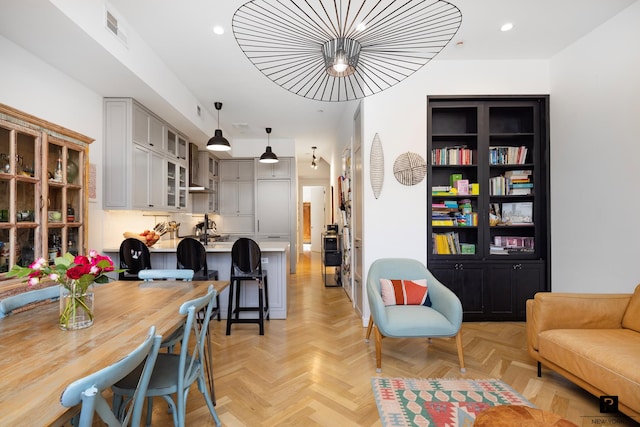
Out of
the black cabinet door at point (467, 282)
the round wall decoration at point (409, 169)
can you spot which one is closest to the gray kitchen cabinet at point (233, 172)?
the round wall decoration at point (409, 169)

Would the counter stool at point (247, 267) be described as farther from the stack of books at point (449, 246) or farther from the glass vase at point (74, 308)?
the stack of books at point (449, 246)

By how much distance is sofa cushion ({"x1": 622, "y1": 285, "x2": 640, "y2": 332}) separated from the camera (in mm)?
2207

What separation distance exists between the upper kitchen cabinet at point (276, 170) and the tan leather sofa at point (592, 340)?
518cm

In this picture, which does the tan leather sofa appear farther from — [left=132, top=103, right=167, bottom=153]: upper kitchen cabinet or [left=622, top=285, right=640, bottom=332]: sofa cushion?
[left=132, top=103, right=167, bottom=153]: upper kitchen cabinet

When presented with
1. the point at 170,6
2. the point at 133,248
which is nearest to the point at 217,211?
the point at 133,248

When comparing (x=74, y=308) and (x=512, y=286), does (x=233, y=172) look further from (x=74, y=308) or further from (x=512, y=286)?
(x=74, y=308)

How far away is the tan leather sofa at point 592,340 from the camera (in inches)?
67.2

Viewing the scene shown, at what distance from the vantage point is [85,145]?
2.88 meters

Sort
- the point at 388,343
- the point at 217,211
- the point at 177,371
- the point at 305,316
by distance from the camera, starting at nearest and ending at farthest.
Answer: the point at 177,371 → the point at 388,343 → the point at 305,316 → the point at 217,211

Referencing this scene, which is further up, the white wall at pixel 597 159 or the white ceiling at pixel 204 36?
the white ceiling at pixel 204 36

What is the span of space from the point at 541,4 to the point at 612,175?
1.59m

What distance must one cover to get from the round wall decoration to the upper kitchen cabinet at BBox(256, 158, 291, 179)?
11.9 feet

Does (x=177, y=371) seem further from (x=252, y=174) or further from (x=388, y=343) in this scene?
(x=252, y=174)

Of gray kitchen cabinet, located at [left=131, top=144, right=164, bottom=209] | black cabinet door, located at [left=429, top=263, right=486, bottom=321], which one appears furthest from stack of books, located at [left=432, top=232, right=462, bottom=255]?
gray kitchen cabinet, located at [left=131, top=144, right=164, bottom=209]
